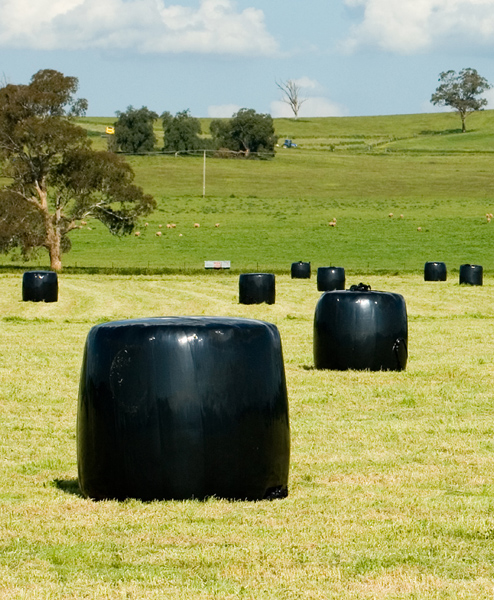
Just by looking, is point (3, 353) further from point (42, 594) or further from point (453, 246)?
point (453, 246)

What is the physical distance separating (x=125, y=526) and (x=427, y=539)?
2044 millimetres

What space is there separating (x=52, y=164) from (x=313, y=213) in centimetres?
3366

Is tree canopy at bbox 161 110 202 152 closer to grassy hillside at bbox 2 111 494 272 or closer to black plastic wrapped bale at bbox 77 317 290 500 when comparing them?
grassy hillside at bbox 2 111 494 272

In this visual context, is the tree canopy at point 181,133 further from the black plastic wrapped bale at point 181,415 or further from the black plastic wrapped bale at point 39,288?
the black plastic wrapped bale at point 181,415

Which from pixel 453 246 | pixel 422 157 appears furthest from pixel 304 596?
pixel 422 157

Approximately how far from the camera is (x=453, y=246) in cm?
6856

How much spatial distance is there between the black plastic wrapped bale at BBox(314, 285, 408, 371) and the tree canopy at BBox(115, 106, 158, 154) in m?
132

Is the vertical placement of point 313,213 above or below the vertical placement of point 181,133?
below

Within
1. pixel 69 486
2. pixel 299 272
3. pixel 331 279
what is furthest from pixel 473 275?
pixel 69 486

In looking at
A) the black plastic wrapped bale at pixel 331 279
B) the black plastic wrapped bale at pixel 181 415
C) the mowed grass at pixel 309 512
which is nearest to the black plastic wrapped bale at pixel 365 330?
the mowed grass at pixel 309 512

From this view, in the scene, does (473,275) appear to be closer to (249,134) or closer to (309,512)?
(309,512)

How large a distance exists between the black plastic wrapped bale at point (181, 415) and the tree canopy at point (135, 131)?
14111cm

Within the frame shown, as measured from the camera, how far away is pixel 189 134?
503ft

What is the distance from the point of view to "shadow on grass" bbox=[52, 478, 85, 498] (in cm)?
978
